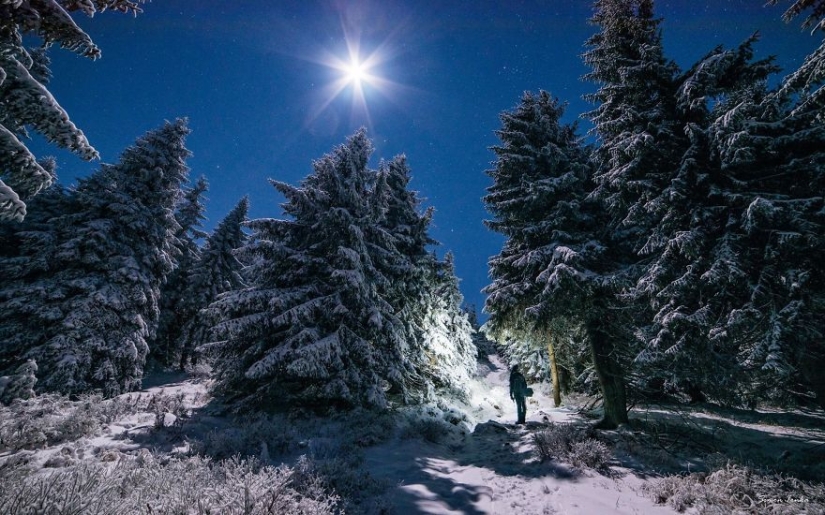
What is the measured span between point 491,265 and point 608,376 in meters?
5.26

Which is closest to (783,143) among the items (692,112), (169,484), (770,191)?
(770,191)

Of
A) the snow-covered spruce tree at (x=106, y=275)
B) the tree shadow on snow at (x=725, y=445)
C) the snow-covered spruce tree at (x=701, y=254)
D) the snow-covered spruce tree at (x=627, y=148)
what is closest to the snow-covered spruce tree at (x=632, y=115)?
the snow-covered spruce tree at (x=627, y=148)

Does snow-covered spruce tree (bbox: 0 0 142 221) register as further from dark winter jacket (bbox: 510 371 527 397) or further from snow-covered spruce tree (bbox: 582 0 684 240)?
dark winter jacket (bbox: 510 371 527 397)

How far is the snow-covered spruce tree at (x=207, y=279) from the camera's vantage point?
2458cm

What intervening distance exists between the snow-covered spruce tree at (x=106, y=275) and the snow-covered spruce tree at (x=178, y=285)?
525cm

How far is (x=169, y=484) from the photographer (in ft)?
15.0

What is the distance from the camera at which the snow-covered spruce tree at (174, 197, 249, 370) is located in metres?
24.6

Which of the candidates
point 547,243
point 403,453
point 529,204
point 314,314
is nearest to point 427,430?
point 403,453

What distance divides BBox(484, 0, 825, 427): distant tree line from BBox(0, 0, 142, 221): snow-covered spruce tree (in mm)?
11216

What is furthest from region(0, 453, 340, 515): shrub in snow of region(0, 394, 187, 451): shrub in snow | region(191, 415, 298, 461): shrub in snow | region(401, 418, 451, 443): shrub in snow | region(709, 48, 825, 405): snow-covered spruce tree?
region(709, 48, 825, 405): snow-covered spruce tree

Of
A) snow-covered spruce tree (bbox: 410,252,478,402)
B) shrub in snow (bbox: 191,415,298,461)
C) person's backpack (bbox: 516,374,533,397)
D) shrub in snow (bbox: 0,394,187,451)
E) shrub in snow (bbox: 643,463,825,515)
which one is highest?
snow-covered spruce tree (bbox: 410,252,478,402)

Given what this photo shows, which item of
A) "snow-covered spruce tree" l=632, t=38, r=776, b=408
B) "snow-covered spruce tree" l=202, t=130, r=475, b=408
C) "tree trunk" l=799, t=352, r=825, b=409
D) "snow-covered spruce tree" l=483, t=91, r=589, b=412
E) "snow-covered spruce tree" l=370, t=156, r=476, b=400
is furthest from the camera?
"snow-covered spruce tree" l=370, t=156, r=476, b=400

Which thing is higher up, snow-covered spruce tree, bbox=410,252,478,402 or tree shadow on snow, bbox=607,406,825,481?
snow-covered spruce tree, bbox=410,252,478,402

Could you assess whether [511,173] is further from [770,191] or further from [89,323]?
[89,323]
